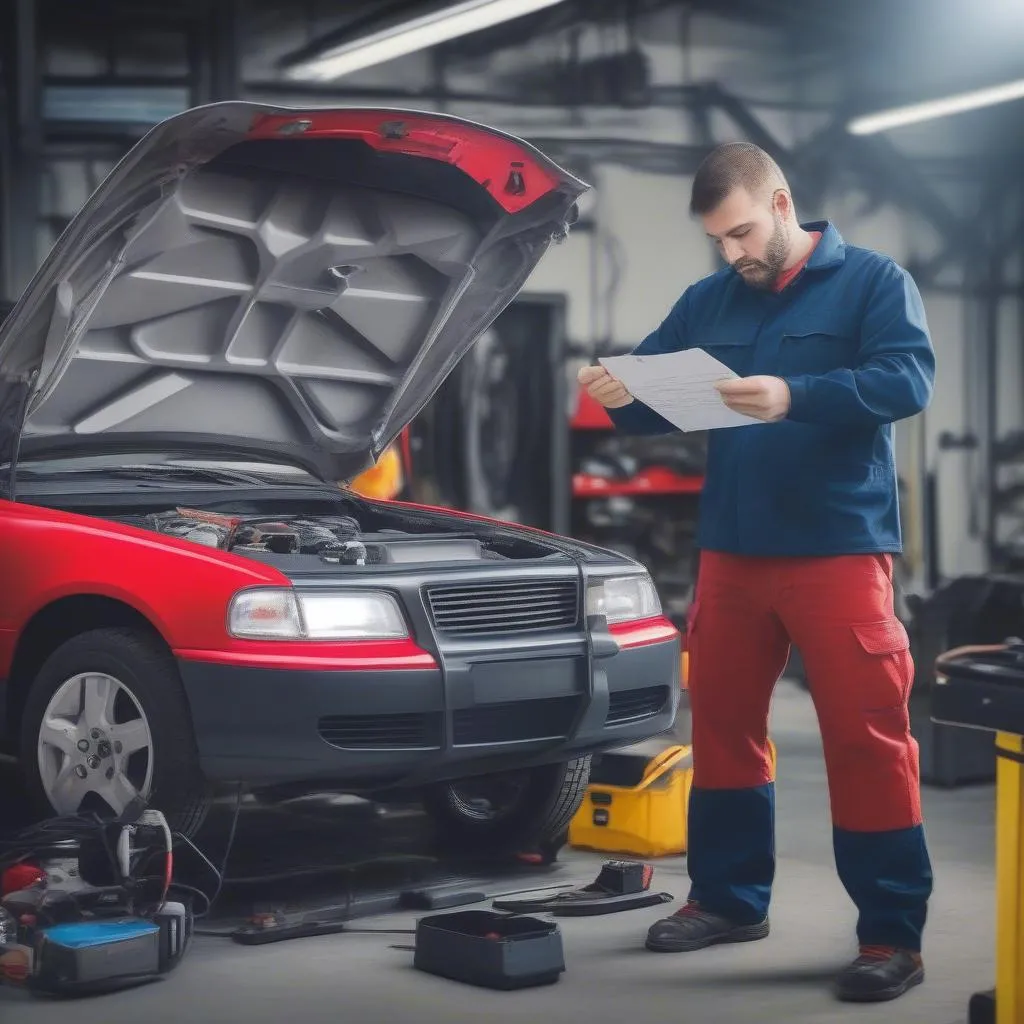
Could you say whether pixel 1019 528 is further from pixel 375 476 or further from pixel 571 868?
pixel 571 868

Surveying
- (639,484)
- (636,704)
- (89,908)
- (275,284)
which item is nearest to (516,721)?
(636,704)

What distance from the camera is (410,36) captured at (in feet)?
29.2

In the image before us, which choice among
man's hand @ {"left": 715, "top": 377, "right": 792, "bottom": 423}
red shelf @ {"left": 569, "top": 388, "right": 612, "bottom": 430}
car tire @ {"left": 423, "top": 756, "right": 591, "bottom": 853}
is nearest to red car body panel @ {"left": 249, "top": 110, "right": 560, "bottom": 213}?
man's hand @ {"left": 715, "top": 377, "right": 792, "bottom": 423}

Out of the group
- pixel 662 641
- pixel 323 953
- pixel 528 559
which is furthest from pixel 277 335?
pixel 323 953

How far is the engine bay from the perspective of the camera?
411 cm

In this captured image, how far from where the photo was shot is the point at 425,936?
3.55 m

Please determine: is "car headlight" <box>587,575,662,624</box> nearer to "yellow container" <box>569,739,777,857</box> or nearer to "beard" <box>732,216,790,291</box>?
"yellow container" <box>569,739,777,857</box>

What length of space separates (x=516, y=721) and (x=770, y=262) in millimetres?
1201

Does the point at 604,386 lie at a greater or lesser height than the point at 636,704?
greater

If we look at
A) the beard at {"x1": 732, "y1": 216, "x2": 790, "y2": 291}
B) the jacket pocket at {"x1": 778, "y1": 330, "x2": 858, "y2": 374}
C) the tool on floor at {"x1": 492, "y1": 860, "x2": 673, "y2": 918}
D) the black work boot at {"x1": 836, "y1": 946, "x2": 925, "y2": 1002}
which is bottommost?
the tool on floor at {"x1": 492, "y1": 860, "x2": 673, "y2": 918}

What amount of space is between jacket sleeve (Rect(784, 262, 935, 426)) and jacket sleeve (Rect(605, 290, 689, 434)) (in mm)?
487

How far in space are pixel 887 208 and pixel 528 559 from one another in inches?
342

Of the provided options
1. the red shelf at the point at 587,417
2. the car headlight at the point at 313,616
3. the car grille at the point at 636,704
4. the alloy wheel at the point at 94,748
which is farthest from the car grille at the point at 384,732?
the red shelf at the point at 587,417

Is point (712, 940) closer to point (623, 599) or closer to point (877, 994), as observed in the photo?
point (877, 994)
